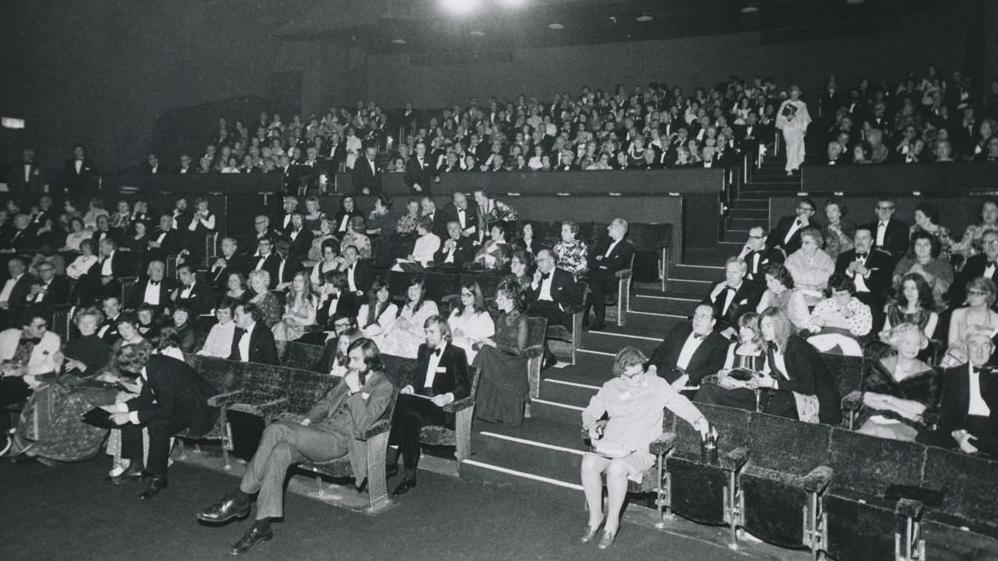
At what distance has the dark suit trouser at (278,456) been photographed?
4.28 metres

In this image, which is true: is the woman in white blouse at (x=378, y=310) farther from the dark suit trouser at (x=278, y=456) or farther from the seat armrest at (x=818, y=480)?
the seat armrest at (x=818, y=480)

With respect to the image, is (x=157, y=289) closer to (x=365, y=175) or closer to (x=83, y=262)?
(x=83, y=262)

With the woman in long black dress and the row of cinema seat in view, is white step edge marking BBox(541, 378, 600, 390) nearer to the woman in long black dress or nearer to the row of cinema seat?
the woman in long black dress

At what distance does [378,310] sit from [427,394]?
1555mm

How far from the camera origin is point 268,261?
8320 mm

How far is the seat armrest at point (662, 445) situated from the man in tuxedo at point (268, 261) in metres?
5.22

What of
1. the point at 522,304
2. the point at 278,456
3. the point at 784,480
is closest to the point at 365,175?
the point at 522,304

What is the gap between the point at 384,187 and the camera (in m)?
11.2

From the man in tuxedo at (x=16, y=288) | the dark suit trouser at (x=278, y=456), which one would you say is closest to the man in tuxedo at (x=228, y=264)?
the man in tuxedo at (x=16, y=288)

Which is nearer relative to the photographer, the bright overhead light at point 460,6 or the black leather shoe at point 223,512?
the black leather shoe at point 223,512

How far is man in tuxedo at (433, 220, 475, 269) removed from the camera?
827 cm

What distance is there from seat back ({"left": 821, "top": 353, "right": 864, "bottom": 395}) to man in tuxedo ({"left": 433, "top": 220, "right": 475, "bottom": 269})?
422 centimetres

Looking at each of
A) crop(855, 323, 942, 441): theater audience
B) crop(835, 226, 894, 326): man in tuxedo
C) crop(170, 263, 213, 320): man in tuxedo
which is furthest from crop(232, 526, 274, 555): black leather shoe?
crop(835, 226, 894, 326): man in tuxedo

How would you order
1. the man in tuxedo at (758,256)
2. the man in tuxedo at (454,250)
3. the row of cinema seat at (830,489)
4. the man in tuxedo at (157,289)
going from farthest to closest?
the man in tuxedo at (454,250), the man in tuxedo at (157,289), the man in tuxedo at (758,256), the row of cinema seat at (830,489)
